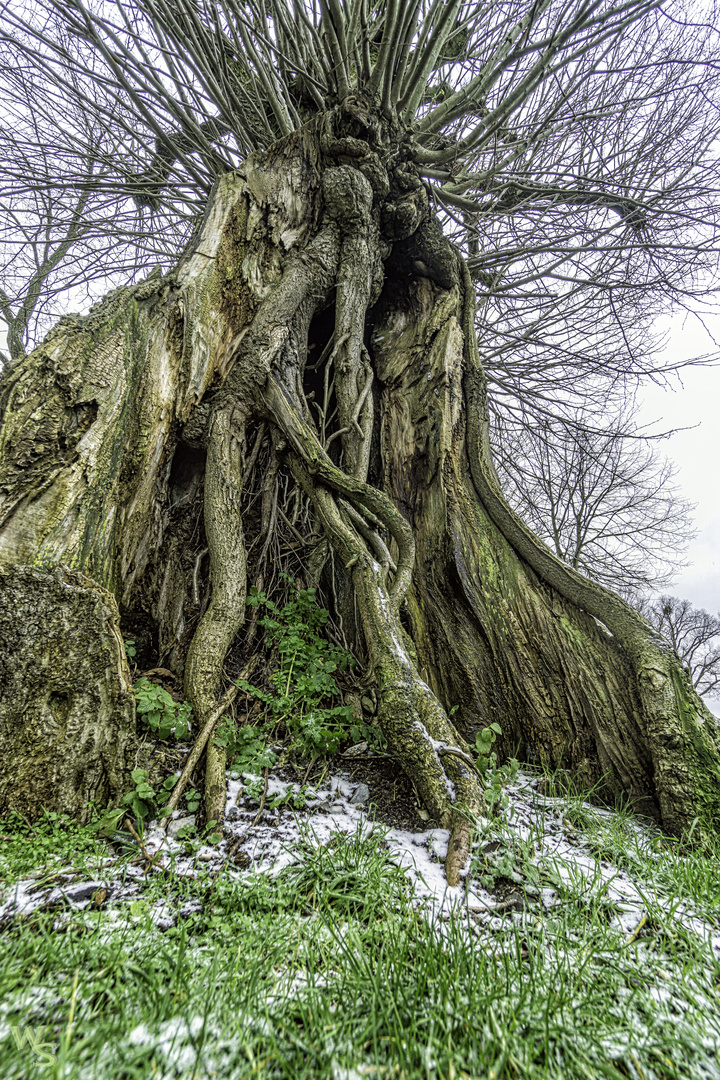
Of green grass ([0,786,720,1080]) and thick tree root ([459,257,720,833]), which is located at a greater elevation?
thick tree root ([459,257,720,833])

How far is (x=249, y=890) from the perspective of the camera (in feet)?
4.17

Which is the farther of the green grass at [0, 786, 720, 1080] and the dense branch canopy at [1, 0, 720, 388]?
the dense branch canopy at [1, 0, 720, 388]

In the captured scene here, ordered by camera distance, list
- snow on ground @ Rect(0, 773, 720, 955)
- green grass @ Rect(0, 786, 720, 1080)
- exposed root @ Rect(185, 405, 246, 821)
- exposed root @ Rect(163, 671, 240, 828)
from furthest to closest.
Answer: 1. exposed root @ Rect(185, 405, 246, 821)
2. exposed root @ Rect(163, 671, 240, 828)
3. snow on ground @ Rect(0, 773, 720, 955)
4. green grass @ Rect(0, 786, 720, 1080)

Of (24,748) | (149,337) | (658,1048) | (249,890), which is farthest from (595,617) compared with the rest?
(149,337)

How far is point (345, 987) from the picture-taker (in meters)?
0.94

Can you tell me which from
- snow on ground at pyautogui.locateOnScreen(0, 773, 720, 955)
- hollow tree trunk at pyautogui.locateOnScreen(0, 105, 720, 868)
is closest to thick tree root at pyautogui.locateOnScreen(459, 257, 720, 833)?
hollow tree trunk at pyautogui.locateOnScreen(0, 105, 720, 868)

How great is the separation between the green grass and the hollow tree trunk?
400 millimetres

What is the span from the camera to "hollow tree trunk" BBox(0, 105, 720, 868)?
1.70 metres

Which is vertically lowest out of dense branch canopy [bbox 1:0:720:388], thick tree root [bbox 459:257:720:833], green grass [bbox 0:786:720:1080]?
green grass [bbox 0:786:720:1080]

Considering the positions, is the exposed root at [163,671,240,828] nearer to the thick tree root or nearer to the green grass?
the green grass

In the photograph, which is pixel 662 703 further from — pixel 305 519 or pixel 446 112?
pixel 446 112

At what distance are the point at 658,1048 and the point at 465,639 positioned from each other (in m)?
1.80

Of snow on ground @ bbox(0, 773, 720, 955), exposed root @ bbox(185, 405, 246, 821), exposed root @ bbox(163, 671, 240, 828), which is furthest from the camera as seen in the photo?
exposed root @ bbox(185, 405, 246, 821)

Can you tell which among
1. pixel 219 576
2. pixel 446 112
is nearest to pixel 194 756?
pixel 219 576
